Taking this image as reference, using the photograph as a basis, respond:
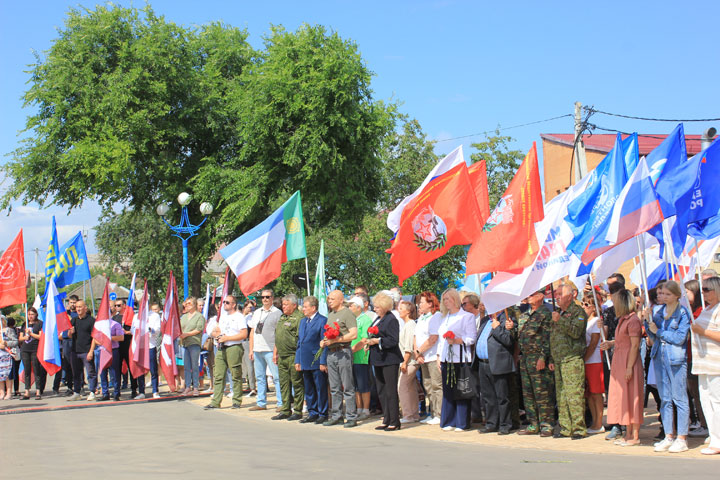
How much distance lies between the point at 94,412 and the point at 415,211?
715 cm

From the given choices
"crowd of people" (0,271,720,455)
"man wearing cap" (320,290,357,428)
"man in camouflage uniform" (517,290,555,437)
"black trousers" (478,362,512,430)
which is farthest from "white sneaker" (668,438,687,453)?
"man wearing cap" (320,290,357,428)

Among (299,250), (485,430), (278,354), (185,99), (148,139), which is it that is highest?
(185,99)

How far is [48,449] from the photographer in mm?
9711

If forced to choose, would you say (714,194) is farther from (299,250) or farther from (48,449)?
(48,449)

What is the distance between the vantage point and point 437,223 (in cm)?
1153

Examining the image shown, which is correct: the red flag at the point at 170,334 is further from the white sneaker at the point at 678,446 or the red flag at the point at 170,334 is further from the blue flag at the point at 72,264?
the white sneaker at the point at 678,446

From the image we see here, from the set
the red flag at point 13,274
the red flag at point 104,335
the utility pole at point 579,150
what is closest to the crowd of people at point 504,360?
the red flag at point 104,335

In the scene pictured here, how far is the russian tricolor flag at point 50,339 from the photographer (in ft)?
51.4

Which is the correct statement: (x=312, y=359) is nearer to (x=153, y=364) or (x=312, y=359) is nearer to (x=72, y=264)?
(x=153, y=364)

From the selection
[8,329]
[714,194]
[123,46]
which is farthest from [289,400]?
[123,46]

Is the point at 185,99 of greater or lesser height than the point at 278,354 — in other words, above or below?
above

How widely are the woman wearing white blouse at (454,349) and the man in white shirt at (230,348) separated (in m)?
4.32

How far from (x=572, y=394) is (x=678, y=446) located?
1472 mm

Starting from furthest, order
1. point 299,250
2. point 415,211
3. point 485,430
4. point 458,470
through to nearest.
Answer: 1. point 299,250
2. point 415,211
3. point 485,430
4. point 458,470
